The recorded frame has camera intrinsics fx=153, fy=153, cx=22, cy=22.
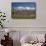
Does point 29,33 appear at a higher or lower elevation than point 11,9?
lower

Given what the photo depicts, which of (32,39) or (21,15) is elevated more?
(21,15)

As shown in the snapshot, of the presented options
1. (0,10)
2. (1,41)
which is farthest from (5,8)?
(1,41)

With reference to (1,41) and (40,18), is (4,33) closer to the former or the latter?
(1,41)

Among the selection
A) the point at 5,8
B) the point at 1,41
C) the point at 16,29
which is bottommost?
the point at 1,41

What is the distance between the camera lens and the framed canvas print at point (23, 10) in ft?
17.9

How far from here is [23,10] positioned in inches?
217

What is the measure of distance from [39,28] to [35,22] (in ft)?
0.84

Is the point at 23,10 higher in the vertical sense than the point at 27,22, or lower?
higher

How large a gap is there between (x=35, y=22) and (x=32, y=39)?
640 millimetres

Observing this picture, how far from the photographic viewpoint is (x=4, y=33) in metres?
5.48

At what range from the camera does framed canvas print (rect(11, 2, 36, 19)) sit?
17.9ft

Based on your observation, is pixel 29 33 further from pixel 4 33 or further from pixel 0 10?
pixel 0 10

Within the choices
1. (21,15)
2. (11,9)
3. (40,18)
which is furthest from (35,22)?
(11,9)

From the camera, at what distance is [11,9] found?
5441mm
